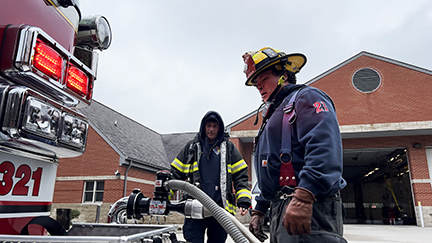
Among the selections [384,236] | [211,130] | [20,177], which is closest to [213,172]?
[211,130]

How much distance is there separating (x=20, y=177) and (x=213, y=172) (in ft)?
7.68

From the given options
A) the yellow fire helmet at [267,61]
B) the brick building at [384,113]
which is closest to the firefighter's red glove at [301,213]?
the yellow fire helmet at [267,61]

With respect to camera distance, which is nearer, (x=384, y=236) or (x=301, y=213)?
(x=301, y=213)

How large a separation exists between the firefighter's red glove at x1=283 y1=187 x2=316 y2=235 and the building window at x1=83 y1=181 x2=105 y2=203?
1795cm

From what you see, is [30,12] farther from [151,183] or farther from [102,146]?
[151,183]

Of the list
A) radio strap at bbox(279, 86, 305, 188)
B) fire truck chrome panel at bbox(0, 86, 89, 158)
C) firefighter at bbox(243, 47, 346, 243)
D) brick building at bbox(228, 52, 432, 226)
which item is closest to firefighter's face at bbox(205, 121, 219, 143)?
firefighter at bbox(243, 47, 346, 243)

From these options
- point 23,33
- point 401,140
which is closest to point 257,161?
point 23,33

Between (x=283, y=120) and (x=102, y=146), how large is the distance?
17825mm

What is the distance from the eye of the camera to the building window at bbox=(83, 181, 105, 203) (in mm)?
17688

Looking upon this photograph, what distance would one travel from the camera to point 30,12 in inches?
61.1

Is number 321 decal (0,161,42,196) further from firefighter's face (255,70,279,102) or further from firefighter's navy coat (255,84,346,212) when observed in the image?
firefighter's face (255,70,279,102)

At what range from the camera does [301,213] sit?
1571 mm

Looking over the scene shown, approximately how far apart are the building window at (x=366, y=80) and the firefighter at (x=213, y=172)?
1622 cm

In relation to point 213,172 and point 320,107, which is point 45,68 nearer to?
point 320,107
